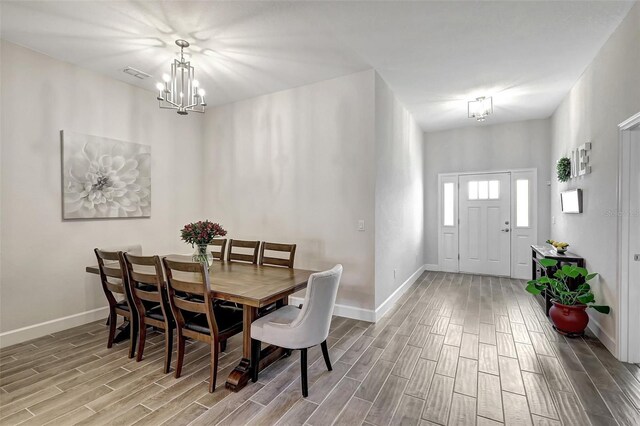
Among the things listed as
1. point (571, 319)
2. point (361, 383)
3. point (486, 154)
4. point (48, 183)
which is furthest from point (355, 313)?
point (486, 154)

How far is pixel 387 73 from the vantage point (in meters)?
3.59

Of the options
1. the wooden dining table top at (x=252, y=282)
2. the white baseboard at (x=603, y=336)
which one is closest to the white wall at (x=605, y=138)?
the white baseboard at (x=603, y=336)

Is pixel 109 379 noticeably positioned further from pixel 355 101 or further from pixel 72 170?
pixel 355 101

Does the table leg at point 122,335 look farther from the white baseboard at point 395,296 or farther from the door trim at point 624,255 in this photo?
the door trim at point 624,255

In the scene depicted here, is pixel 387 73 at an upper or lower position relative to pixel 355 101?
upper

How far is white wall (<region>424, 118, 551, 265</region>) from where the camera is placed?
5.40 metres

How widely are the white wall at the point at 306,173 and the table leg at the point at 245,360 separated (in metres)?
1.48

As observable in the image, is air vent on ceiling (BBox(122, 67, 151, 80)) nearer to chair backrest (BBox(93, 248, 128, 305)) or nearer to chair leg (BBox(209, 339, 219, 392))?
chair backrest (BBox(93, 248, 128, 305))

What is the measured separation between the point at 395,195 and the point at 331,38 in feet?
7.38

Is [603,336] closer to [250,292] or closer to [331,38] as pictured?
[250,292]

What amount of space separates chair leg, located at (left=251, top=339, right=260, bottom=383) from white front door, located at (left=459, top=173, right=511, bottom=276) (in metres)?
4.99

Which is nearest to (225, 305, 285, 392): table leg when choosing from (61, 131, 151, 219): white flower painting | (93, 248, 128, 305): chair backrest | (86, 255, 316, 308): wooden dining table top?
(86, 255, 316, 308): wooden dining table top

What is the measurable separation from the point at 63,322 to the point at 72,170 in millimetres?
1669

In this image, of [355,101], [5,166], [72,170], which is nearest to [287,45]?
[355,101]
